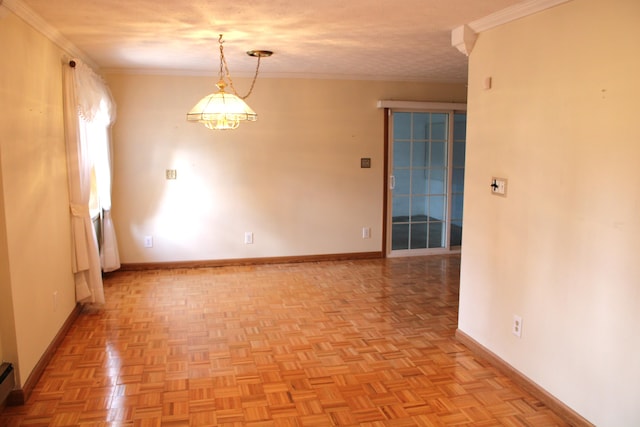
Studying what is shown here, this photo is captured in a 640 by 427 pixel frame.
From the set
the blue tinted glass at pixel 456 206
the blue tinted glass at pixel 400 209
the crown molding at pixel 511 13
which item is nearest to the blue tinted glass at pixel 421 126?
the blue tinted glass at pixel 400 209

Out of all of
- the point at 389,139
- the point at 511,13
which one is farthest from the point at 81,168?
the point at 389,139

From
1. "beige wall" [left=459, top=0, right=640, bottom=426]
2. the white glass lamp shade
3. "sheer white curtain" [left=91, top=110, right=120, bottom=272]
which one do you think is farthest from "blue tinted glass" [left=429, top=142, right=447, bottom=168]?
"sheer white curtain" [left=91, top=110, right=120, bottom=272]

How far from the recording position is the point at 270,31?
11.8 feet

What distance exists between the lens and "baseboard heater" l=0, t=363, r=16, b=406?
264 cm

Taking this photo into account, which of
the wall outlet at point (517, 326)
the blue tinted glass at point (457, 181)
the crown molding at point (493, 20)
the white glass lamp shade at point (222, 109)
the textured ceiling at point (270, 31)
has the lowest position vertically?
the wall outlet at point (517, 326)

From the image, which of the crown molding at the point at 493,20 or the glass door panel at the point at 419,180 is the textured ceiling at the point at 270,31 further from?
the glass door panel at the point at 419,180

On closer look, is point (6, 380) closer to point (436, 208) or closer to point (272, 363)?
point (272, 363)

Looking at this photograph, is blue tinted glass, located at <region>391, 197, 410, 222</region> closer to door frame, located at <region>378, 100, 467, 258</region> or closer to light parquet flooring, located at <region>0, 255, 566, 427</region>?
door frame, located at <region>378, 100, 467, 258</region>

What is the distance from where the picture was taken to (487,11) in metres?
3.06

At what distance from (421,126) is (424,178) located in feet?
2.13

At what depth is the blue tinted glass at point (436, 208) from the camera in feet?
21.7

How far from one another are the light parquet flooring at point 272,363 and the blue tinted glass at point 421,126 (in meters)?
2.06

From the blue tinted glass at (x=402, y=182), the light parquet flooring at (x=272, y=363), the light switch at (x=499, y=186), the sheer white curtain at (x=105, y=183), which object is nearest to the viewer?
the light parquet flooring at (x=272, y=363)

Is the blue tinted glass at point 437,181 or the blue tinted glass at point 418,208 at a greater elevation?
the blue tinted glass at point 437,181
